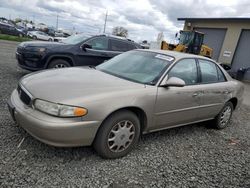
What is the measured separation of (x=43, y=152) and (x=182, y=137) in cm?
248

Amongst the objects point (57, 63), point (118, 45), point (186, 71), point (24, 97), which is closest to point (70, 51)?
point (57, 63)

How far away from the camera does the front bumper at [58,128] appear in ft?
9.09

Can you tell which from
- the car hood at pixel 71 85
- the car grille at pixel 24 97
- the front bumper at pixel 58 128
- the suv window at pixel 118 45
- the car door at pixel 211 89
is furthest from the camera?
the suv window at pixel 118 45

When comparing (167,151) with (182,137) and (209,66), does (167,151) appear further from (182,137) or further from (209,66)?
(209,66)

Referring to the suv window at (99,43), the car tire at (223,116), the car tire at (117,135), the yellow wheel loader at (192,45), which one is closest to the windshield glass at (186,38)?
the yellow wheel loader at (192,45)

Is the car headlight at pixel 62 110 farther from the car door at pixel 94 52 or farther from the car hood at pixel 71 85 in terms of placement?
the car door at pixel 94 52

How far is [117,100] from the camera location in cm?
311

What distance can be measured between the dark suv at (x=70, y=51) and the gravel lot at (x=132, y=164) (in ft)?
8.32

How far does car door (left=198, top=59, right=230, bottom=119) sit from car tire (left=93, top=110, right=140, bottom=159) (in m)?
1.62

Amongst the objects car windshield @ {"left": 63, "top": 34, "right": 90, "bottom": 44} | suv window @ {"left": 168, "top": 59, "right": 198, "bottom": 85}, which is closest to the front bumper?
suv window @ {"left": 168, "top": 59, "right": 198, "bottom": 85}

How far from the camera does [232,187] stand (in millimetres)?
3141

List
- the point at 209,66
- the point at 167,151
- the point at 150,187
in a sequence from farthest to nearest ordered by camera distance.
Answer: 1. the point at 209,66
2. the point at 167,151
3. the point at 150,187

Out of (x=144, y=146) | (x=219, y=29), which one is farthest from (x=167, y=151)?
(x=219, y=29)

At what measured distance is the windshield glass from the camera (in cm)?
1604
